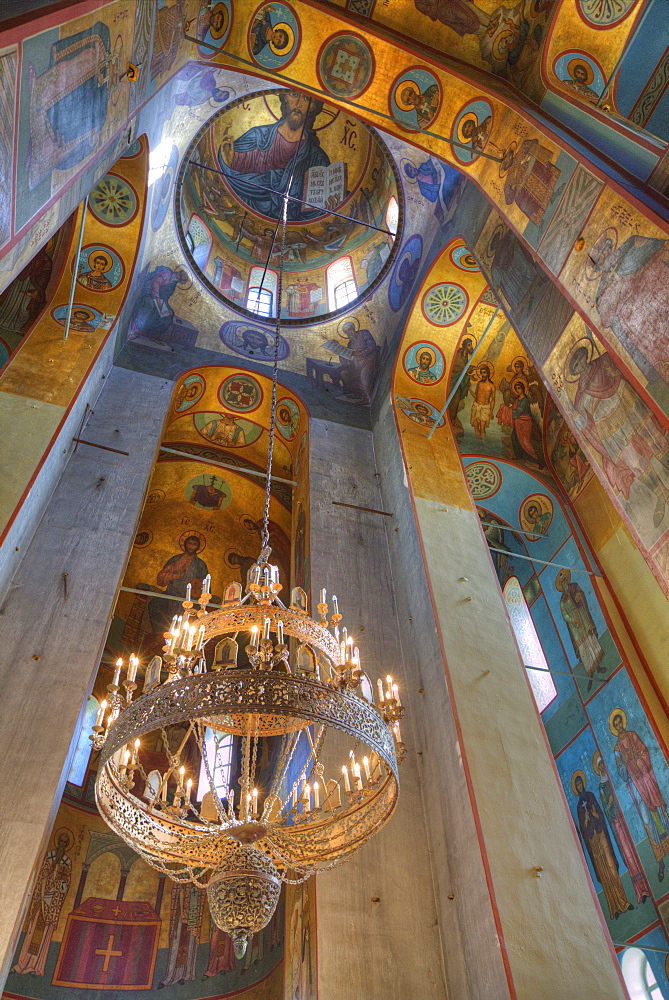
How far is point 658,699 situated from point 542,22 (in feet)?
26.8

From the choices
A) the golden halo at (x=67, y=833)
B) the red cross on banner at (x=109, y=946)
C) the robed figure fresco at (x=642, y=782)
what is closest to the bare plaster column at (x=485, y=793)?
the robed figure fresco at (x=642, y=782)

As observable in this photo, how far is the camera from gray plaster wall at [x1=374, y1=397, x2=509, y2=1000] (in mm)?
5211

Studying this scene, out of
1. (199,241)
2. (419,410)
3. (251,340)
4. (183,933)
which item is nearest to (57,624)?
(183,933)

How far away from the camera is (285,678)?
3.78m

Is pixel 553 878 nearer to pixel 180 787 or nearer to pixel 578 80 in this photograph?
pixel 180 787

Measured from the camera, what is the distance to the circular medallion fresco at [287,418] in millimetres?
11680

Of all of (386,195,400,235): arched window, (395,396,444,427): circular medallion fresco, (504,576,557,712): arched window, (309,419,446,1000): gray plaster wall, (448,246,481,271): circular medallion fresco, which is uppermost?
(448,246,481,271): circular medallion fresco

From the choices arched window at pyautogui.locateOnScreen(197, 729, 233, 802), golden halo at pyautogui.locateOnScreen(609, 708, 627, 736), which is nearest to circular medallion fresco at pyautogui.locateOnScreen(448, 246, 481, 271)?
golden halo at pyautogui.locateOnScreen(609, 708, 627, 736)

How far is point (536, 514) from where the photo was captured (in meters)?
11.6

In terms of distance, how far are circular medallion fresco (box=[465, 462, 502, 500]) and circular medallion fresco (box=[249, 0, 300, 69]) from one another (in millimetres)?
6630

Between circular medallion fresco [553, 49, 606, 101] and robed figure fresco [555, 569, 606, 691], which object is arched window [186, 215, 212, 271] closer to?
circular medallion fresco [553, 49, 606, 101]

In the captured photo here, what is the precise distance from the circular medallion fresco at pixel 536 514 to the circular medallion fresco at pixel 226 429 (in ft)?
16.6

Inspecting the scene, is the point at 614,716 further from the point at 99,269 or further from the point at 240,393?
the point at 99,269

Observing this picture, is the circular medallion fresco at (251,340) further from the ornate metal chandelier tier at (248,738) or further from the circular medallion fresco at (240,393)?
the ornate metal chandelier tier at (248,738)
